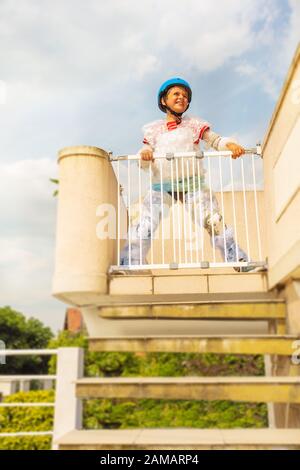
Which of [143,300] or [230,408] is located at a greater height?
[143,300]

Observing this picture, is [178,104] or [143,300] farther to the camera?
[178,104]

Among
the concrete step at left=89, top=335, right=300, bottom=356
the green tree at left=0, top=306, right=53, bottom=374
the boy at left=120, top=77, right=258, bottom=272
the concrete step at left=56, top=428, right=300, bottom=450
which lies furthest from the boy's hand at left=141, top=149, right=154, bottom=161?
the green tree at left=0, top=306, right=53, bottom=374

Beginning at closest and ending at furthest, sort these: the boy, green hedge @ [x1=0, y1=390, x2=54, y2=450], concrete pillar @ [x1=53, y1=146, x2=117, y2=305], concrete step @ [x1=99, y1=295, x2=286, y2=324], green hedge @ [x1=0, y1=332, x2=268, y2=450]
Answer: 1. concrete step @ [x1=99, y1=295, x2=286, y2=324]
2. concrete pillar @ [x1=53, y1=146, x2=117, y2=305]
3. the boy
4. green hedge @ [x1=0, y1=332, x2=268, y2=450]
5. green hedge @ [x1=0, y1=390, x2=54, y2=450]

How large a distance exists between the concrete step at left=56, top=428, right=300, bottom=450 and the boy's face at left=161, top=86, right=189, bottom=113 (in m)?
2.77

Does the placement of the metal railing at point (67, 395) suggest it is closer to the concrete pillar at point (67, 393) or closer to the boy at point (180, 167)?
the concrete pillar at point (67, 393)

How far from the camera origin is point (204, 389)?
2.22m

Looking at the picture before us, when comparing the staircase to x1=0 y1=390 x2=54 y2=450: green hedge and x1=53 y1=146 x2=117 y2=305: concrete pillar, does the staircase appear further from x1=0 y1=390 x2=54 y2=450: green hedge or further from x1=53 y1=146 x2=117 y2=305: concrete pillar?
x1=0 y1=390 x2=54 y2=450: green hedge

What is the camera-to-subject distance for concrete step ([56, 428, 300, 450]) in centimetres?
201

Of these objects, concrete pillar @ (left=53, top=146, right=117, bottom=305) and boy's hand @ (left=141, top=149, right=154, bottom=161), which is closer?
concrete pillar @ (left=53, top=146, right=117, bottom=305)

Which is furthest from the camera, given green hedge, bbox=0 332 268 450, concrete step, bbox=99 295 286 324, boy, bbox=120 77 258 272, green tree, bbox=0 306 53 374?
green tree, bbox=0 306 53 374

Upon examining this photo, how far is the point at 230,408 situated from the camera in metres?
8.80
